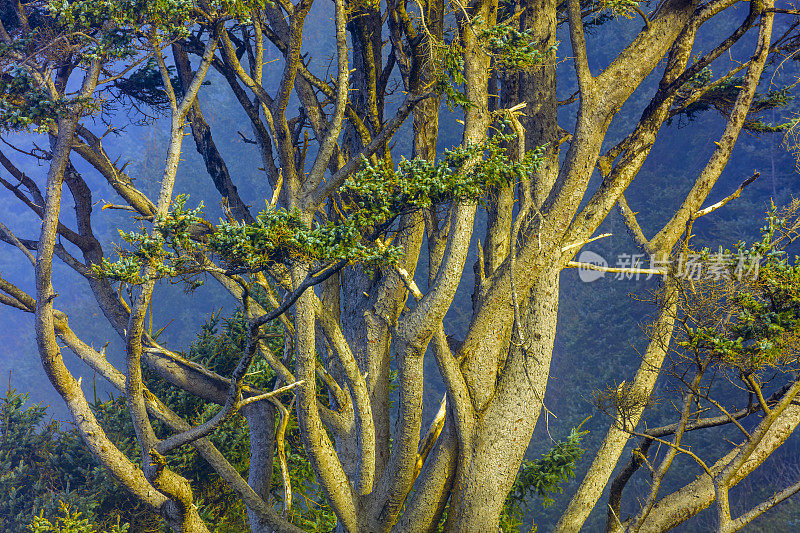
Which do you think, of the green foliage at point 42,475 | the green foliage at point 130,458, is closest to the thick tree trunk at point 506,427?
the green foliage at point 130,458

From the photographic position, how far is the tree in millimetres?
4418

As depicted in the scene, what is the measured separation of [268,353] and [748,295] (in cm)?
480

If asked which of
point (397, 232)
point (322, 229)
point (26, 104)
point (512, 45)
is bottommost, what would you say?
point (397, 232)

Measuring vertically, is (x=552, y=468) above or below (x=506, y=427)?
below

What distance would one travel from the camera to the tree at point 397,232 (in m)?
4.42

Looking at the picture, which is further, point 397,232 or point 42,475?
point 42,475

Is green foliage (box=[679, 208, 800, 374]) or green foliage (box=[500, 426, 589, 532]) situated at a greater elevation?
green foliage (box=[679, 208, 800, 374])

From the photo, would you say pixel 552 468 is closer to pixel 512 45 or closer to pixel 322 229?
pixel 322 229

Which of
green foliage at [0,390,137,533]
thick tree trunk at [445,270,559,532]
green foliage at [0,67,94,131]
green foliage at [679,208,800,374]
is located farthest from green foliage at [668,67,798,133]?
green foliage at [0,390,137,533]

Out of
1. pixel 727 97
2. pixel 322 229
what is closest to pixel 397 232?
pixel 322 229

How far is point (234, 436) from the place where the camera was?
32.7 ft

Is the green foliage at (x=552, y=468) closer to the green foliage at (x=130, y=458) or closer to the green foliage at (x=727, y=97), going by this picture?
the green foliage at (x=130, y=458)

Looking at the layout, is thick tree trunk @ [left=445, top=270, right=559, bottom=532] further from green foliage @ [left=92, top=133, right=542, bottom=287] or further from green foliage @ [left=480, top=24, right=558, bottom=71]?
green foliage @ [left=480, top=24, right=558, bottom=71]

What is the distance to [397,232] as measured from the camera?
5.13 metres
